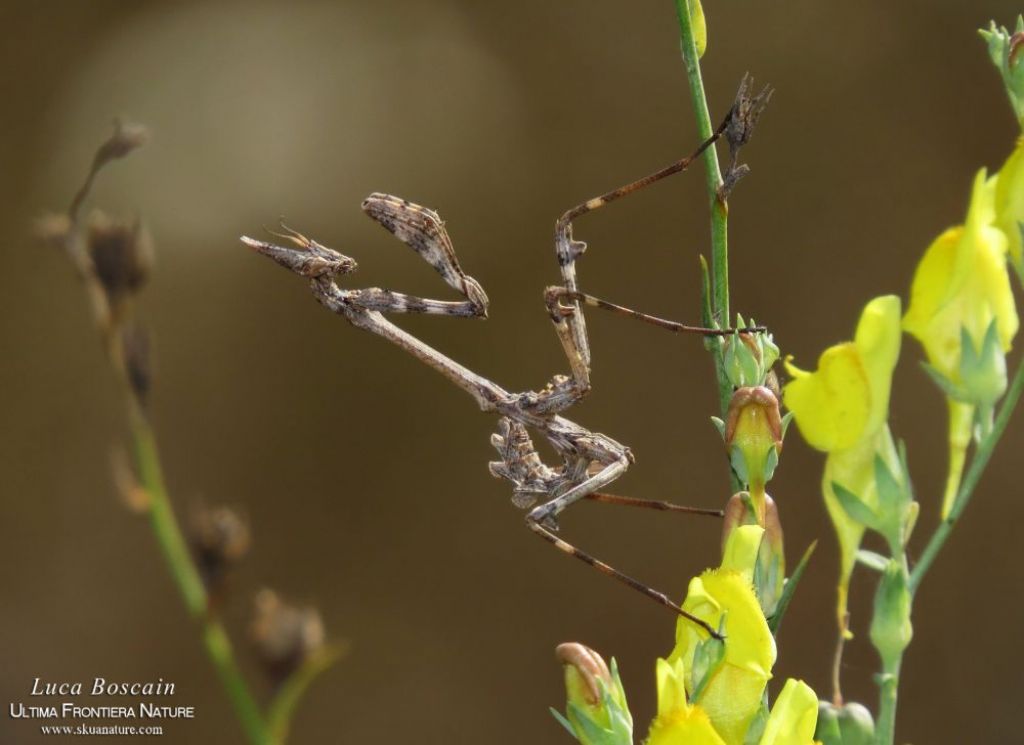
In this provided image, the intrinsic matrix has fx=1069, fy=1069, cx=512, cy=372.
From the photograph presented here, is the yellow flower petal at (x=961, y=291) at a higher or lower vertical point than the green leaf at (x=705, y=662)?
higher

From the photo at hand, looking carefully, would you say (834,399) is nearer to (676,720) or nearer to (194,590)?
(676,720)

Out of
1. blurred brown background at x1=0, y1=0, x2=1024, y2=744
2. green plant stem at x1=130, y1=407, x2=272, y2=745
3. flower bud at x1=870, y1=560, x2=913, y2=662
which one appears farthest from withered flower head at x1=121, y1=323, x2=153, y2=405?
blurred brown background at x1=0, y1=0, x2=1024, y2=744

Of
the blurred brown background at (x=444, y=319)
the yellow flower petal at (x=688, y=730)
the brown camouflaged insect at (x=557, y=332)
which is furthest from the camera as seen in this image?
the blurred brown background at (x=444, y=319)

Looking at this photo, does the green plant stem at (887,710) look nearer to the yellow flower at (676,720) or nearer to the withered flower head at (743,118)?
the yellow flower at (676,720)

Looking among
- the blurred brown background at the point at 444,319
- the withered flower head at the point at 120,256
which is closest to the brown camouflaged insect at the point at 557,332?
the withered flower head at the point at 120,256

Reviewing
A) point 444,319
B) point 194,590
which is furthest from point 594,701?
point 444,319

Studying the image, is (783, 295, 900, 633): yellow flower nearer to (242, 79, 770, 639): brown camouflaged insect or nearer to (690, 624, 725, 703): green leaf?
(690, 624, 725, 703): green leaf
